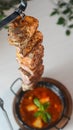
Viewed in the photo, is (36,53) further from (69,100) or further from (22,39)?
(69,100)

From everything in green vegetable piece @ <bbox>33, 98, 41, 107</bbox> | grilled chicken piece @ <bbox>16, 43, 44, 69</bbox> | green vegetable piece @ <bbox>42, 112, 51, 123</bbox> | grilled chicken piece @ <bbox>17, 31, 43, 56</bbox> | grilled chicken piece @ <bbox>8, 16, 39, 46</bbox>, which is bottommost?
green vegetable piece @ <bbox>42, 112, 51, 123</bbox>

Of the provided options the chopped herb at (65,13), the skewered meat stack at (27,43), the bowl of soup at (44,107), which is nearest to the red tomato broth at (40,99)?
the bowl of soup at (44,107)

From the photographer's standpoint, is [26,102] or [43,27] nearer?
[26,102]

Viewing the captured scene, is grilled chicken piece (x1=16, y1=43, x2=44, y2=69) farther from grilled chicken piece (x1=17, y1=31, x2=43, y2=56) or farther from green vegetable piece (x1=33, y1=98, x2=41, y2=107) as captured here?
green vegetable piece (x1=33, y1=98, x2=41, y2=107)

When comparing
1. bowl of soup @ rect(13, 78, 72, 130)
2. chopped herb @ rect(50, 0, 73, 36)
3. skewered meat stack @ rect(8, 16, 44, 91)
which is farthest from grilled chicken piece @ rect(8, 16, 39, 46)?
chopped herb @ rect(50, 0, 73, 36)

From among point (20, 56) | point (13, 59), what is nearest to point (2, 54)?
point (13, 59)

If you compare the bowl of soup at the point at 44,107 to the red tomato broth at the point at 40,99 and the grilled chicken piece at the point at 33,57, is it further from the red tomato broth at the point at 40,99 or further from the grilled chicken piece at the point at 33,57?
the grilled chicken piece at the point at 33,57
